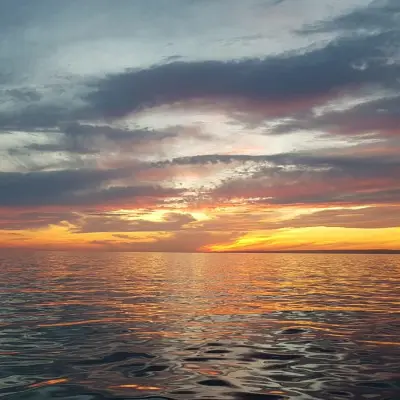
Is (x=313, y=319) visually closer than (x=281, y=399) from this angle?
No

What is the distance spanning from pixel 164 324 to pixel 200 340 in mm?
4494

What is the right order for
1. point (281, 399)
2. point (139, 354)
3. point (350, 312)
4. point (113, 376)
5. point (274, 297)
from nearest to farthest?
point (281, 399), point (113, 376), point (139, 354), point (350, 312), point (274, 297)

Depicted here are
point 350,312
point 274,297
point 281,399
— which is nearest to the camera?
point 281,399

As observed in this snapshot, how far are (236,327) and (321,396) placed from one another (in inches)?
441

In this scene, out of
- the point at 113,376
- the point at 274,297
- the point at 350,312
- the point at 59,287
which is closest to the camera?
the point at 113,376

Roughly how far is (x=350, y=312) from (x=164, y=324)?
11340 mm

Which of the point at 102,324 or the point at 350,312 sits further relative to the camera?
the point at 350,312

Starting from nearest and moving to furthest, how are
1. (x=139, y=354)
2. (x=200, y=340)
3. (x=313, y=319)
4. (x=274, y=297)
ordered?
(x=139, y=354), (x=200, y=340), (x=313, y=319), (x=274, y=297)

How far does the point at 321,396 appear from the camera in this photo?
40.4 ft

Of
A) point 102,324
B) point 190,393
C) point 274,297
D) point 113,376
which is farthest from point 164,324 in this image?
point 274,297

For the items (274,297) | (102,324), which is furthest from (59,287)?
(102,324)

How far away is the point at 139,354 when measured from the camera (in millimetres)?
17266

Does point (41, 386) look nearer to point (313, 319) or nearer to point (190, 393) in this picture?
point (190, 393)

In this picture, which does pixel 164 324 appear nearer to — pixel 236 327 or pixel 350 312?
pixel 236 327
